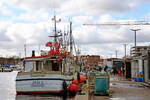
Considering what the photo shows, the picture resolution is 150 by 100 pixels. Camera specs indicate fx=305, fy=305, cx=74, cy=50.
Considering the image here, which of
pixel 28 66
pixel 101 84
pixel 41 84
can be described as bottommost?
pixel 41 84

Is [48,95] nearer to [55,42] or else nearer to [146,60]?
[55,42]

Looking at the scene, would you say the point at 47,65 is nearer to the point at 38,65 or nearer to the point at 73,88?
the point at 38,65

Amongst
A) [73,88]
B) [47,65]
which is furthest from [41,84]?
[47,65]

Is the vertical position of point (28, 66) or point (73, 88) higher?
point (28, 66)

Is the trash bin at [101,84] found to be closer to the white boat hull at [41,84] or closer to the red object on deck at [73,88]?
the white boat hull at [41,84]

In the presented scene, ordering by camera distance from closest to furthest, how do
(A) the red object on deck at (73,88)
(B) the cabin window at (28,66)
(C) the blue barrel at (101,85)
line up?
(C) the blue barrel at (101,85)
(A) the red object on deck at (73,88)
(B) the cabin window at (28,66)

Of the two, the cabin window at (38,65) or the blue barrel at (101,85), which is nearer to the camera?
the blue barrel at (101,85)

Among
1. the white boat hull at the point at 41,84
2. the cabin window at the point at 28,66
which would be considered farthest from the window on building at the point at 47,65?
the white boat hull at the point at 41,84

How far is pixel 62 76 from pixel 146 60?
39.1 feet

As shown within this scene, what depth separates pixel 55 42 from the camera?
95.5 ft

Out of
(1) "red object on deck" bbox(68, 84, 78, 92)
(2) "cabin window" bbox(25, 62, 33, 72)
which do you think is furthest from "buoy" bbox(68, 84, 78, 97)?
(2) "cabin window" bbox(25, 62, 33, 72)

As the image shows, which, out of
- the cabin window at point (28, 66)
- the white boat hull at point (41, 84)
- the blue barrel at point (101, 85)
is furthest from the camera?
the cabin window at point (28, 66)

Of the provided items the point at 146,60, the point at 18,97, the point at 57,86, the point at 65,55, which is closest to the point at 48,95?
the point at 57,86

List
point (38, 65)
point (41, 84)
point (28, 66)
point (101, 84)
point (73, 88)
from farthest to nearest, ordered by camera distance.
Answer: point (38, 65), point (28, 66), point (73, 88), point (41, 84), point (101, 84)
